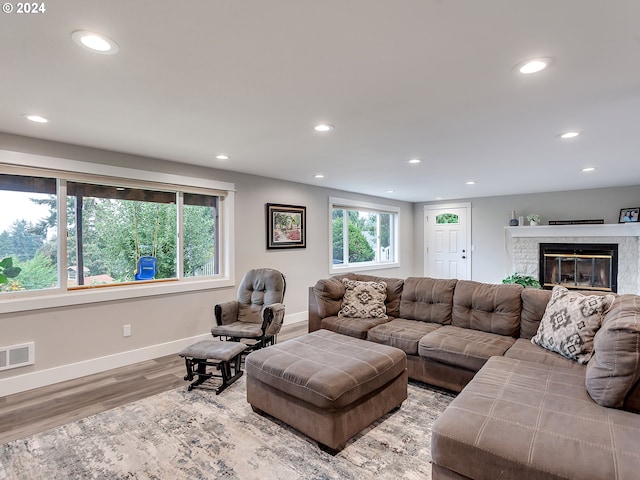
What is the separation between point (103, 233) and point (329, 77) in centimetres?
302

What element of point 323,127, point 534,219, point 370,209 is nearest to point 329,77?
point 323,127

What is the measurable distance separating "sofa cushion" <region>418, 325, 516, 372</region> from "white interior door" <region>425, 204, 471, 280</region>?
16.1ft

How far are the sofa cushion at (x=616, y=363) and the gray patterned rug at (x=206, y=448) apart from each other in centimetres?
101

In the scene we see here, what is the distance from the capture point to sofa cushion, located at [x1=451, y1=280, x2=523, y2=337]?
2951 millimetres

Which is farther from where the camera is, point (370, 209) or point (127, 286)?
point (370, 209)

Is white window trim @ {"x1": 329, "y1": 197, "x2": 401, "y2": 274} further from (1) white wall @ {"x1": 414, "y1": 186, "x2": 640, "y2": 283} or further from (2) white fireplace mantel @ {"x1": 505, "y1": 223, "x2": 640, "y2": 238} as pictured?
(2) white fireplace mantel @ {"x1": 505, "y1": 223, "x2": 640, "y2": 238}

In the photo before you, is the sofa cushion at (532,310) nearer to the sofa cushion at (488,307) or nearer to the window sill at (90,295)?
the sofa cushion at (488,307)

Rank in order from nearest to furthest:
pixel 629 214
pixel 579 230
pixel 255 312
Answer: pixel 255 312
pixel 629 214
pixel 579 230

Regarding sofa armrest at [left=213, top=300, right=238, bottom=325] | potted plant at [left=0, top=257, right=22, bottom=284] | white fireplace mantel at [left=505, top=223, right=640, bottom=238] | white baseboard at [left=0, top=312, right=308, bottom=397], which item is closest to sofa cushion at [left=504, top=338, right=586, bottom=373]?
sofa armrest at [left=213, top=300, right=238, bottom=325]

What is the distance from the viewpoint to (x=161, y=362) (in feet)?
11.7

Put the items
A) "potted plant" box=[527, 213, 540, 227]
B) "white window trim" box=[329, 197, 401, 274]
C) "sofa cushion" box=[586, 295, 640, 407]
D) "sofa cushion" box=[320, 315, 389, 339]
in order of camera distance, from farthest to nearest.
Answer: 1. "potted plant" box=[527, 213, 540, 227]
2. "white window trim" box=[329, 197, 401, 274]
3. "sofa cushion" box=[320, 315, 389, 339]
4. "sofa cushion" box=[586, 295, 640, 407]

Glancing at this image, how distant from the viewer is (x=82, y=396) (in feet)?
9.18

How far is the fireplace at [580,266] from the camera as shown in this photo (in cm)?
585

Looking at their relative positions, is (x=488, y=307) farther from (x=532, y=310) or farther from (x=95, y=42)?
(x=95, y=42)
